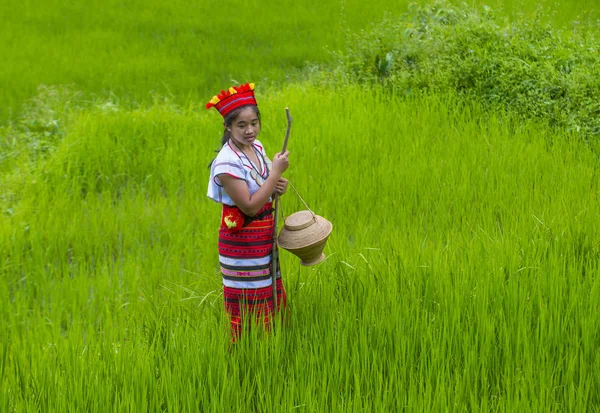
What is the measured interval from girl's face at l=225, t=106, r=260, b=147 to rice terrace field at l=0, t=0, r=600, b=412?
657mm

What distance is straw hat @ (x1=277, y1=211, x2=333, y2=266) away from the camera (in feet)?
8.10

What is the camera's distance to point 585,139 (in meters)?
5.01

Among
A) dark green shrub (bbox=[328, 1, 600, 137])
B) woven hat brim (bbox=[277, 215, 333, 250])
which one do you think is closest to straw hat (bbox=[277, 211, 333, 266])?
woven hat brim (bbox=[277, 215, 333, 250])

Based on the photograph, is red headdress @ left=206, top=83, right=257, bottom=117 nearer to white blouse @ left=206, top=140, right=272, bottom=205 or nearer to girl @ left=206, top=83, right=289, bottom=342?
girl @ left=206, top=83, right=289, bottom=342

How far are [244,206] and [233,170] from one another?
5.0 inches

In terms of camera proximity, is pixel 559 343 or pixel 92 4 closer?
pixel 559 343

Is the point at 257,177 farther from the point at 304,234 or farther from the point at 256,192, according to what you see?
the point at 304,234

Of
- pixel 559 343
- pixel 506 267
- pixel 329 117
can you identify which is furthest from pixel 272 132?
pixel 559 343

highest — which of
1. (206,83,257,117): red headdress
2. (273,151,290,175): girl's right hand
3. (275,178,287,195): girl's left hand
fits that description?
(206,83,257,117): red headdress

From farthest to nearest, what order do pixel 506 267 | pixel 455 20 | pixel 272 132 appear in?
pixel 455 20, pixel 272 132, pixel 506 267

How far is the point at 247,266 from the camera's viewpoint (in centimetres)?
256

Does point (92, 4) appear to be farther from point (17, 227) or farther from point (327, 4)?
point (17, 227)

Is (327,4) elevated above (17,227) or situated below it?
above

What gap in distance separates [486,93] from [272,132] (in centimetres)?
166
